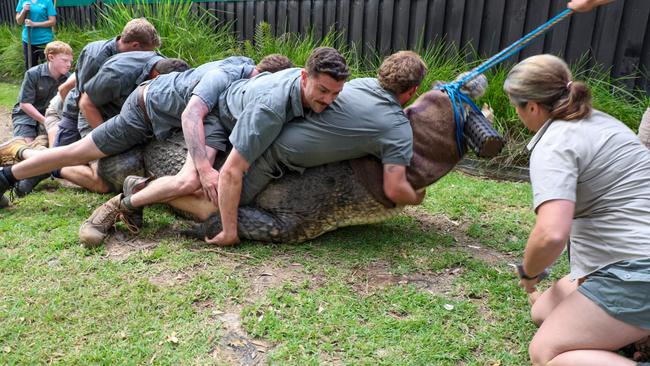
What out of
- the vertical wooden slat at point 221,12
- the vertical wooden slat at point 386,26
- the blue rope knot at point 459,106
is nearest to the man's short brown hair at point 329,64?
the blue rope knot at point 459,106

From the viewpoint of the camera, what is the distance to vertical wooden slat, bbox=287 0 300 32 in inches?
316

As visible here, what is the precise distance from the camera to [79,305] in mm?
2910

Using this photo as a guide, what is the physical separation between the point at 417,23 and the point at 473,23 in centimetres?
74

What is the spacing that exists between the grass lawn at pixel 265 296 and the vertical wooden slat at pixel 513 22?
9.22ft

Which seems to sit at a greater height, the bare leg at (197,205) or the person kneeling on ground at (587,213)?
the person kneeling on ground at (587,213)

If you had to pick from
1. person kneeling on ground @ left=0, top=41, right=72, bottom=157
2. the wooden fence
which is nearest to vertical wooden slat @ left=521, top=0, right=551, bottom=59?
the wooden fence

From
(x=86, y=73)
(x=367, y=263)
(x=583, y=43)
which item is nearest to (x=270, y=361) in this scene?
(x=367, y=263)

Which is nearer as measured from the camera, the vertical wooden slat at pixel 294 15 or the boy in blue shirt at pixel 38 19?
the vertical wooden slat at pixel 294 15

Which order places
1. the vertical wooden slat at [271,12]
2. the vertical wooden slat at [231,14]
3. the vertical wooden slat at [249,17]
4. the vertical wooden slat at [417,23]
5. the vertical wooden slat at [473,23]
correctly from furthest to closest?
the vertical wooden slat at [231,14] → the vertical wooden slat at [249,17] → the vertical wooden slat at [271,12] → the vertical wooden slat at [417,23] → the vertical wooden slat at [473,23]

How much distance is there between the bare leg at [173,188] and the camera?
3.73m

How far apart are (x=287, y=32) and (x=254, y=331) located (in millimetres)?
6198

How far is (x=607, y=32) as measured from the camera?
18.2 feet

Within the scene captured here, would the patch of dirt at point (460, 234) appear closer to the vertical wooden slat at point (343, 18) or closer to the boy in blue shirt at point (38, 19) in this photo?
the vertical wooden slat at point (343, 18)

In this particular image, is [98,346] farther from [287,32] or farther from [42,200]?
[287,32]
